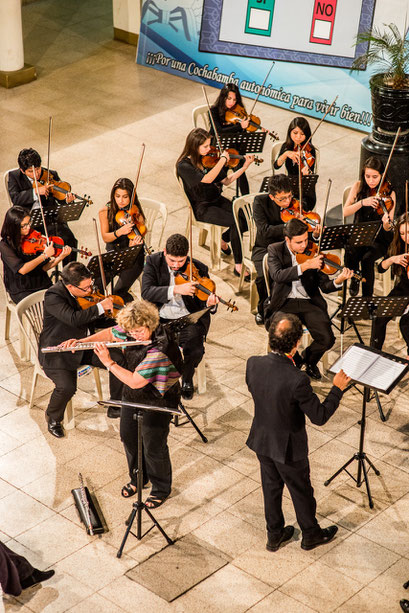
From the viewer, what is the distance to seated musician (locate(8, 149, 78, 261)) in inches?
307

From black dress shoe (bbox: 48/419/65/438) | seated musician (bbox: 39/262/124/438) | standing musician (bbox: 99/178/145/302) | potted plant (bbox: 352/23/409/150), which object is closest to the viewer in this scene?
seated musician (bbox: 39/262/124/438)

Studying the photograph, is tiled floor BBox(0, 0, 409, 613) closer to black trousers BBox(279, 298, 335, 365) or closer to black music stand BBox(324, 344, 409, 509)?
black trousers BBox(279, 298, 335, 365)

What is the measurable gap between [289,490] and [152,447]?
82cm

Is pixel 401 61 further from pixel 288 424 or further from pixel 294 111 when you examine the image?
pixel 288 424

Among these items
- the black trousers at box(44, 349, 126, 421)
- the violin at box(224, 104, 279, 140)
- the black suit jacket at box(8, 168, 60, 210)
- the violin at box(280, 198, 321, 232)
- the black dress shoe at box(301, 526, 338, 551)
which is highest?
the violin at box(224, 104, 279, 140)

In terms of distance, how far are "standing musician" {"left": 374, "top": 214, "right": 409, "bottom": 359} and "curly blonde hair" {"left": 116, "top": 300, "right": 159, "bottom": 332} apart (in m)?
1.94

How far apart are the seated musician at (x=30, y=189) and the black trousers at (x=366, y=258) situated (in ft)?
7.09

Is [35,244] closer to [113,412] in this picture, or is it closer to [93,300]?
[93,300]

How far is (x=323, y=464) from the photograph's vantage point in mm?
6242

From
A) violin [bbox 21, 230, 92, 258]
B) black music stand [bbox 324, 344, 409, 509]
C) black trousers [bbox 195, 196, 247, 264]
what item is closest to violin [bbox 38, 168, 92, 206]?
violin [bbox 21, 230, 92, 258]

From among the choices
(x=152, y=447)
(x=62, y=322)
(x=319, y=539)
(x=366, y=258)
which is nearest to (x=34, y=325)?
(x=62, y=322)

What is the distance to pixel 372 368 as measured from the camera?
17.5ft

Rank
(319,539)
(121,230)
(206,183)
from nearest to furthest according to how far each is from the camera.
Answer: (319,539), (121,230), (206,183)

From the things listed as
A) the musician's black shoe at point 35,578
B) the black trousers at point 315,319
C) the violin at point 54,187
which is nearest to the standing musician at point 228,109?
the violin at point 54,187
